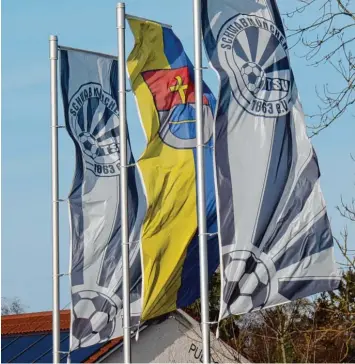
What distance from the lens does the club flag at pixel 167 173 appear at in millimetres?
12195

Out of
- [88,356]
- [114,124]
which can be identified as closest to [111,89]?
A: [114,124]

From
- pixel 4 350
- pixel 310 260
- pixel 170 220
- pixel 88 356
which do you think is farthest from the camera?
pixel 4 350

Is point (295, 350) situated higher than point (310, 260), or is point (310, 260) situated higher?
point (310, 260)

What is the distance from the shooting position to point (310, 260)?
1056 centimetres

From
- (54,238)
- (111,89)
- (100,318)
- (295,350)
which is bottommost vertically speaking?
(295,350)

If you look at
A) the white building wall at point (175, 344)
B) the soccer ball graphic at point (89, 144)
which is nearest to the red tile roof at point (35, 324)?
the white building wall at point (175, 344)

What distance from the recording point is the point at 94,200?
15.2 m

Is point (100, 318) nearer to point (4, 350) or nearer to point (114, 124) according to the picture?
point (114, 124)

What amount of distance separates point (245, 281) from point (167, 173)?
7.39ft

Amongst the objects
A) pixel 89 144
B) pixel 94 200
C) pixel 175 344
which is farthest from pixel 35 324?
pixel 89 144

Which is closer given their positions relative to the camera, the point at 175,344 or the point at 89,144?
the point at 89,144

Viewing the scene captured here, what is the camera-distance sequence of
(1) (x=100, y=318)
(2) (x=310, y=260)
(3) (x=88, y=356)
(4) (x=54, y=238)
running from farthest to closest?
1. (3) (x=88, y=356)
2. (4) (x=54, y=238)
3. (1) (x=100, y=318)
4. (2) (x=310, y=260)

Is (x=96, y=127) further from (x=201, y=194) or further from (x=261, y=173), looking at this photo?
(x=261, y=173)

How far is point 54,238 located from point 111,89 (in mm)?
2500
